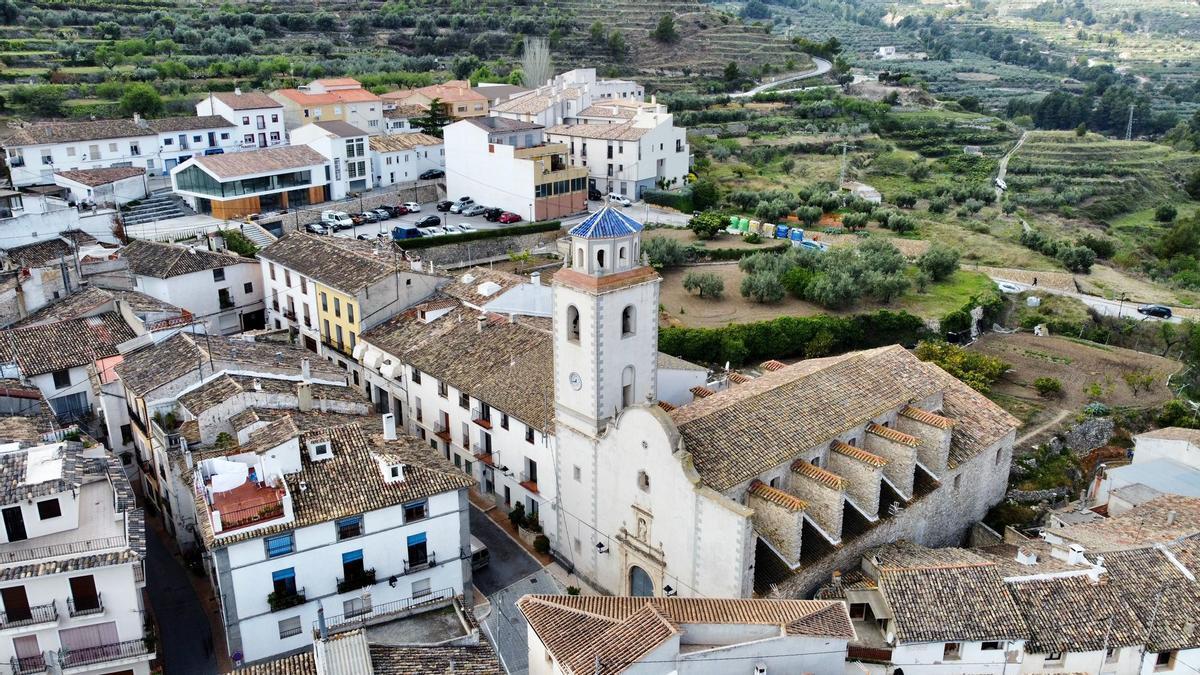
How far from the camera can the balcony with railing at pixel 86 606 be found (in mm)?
24062

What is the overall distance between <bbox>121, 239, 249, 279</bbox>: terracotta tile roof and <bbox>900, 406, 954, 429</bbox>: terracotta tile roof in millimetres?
36355

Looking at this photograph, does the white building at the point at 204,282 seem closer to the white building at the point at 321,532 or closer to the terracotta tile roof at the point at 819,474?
the white building at the point at 321,532

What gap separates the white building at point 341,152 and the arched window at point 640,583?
49.9 meters

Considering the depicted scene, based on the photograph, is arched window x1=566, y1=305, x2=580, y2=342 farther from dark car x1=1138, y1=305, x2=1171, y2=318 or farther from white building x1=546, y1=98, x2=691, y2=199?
white building x1=546, y1=98, x2=691, y2=199

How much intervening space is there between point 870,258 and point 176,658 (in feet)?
163

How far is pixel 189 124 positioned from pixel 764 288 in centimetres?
4892

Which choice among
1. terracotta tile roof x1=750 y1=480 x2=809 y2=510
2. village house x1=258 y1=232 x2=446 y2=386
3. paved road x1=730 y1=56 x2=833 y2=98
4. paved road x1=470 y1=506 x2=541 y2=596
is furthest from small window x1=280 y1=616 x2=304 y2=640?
paved road x1=730 y1=56 x2=833 y2=98

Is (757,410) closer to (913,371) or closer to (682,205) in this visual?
(913,371)

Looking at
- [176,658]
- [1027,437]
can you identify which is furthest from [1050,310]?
[176,658]

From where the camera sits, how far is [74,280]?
45.0 metres

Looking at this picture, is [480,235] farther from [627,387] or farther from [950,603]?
[950,603]

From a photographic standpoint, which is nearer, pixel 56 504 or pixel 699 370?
pixel 56 504

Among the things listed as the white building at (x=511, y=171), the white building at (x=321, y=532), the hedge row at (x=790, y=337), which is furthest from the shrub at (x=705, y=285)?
the white building at (x=321, y=532)

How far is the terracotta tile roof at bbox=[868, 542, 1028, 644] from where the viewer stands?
2581cm
